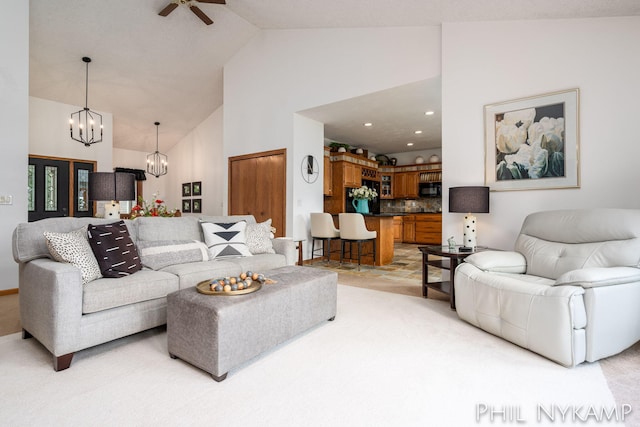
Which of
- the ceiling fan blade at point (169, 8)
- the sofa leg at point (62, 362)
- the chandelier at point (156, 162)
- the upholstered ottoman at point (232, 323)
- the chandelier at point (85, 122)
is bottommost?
the sofa leg at point (62, 362)

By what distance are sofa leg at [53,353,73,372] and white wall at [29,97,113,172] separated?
5.80m

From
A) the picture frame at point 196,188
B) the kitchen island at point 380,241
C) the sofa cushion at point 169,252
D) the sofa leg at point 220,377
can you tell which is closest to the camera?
the sofa leg at point 220,377

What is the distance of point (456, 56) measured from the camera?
3.61m

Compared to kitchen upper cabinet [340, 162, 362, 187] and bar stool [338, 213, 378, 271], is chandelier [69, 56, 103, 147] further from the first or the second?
bar stool [338, 213, 378, 271]

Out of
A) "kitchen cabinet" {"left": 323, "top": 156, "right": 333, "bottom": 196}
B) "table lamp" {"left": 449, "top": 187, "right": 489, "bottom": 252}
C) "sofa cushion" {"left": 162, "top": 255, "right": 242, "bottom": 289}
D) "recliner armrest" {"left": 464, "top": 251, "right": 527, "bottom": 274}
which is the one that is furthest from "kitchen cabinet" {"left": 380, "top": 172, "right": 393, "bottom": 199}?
"sofa cushion" {"left": 162, "top": 255, "right": 242, "bottom": 289}

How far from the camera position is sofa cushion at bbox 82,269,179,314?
6.44 feet

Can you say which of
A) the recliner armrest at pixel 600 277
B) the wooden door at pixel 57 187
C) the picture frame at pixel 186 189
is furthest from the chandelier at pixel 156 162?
the recliner armrest at pixel 600 277

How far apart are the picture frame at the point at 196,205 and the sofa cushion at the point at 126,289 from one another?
18.6 ft

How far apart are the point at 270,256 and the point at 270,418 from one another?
193cm

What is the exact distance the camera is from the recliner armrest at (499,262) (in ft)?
8.71

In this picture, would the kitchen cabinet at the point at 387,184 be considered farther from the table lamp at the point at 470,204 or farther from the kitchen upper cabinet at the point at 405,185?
the table lamp at the point at 470,204

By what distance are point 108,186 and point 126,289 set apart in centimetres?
123

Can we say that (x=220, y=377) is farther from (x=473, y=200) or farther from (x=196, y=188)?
(x=196, y=188)

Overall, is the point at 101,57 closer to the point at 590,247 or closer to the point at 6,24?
the point at 6,24
